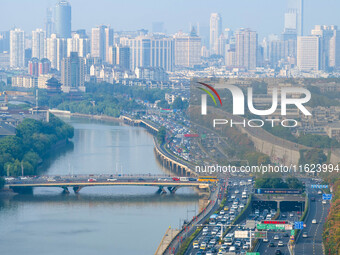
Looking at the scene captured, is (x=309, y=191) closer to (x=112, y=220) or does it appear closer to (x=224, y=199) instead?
(x=224, y=199)

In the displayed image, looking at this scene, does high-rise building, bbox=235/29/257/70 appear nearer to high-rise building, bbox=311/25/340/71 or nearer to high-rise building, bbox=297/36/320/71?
high-rise building, bbox=297/36/320/71

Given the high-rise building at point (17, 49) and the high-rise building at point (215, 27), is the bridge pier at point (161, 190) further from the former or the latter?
the high-rise building at point (215, 27)

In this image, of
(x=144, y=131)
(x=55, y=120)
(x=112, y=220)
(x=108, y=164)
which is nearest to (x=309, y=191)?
(x=112, y=220)

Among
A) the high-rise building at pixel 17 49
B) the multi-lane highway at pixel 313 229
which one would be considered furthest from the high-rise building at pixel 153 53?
the multi-lane highway at pixel 313 229

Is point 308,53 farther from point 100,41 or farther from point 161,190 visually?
point 161,190

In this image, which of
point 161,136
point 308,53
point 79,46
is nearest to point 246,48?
point 308,53

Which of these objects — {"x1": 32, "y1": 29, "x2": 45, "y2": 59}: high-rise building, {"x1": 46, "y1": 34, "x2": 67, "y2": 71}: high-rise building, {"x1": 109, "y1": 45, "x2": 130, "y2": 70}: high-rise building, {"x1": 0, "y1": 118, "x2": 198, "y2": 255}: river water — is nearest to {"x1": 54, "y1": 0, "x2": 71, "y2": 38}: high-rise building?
{"x1": 32, "y1": 29, "x2": 45, "y2": 59}: high-rise building
